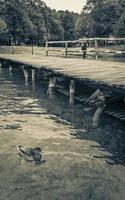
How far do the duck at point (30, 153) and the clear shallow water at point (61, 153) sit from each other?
0.48 feet

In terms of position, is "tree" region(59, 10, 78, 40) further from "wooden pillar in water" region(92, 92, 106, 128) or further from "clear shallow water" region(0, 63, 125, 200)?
"wooden pillar in water" region(92, 92, 106, 128)

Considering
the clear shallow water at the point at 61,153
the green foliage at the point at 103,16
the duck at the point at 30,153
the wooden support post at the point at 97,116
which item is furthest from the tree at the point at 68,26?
the duck at the point at 30,153

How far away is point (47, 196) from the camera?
263 inches

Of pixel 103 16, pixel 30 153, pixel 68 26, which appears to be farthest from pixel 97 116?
pixel 68 26

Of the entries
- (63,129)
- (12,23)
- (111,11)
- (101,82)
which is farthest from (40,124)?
(111,11)

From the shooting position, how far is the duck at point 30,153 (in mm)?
8469

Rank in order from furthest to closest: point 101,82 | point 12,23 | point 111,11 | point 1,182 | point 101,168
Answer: point 111,11, point 12,23, point 101,82, point 101,168, point 1,182

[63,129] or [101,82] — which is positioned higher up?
[101,82]

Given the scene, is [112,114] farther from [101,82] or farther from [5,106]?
[5,106]

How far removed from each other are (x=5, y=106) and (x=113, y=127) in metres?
5.54

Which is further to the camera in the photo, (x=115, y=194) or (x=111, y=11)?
(x=111, y=11)

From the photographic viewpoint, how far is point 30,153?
8781mm

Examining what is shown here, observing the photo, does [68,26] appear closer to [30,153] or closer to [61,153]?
[61,153]

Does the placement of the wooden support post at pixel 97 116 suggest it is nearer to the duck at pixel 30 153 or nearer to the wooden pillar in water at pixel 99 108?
the wooden pillar in water at pixel 99 108
